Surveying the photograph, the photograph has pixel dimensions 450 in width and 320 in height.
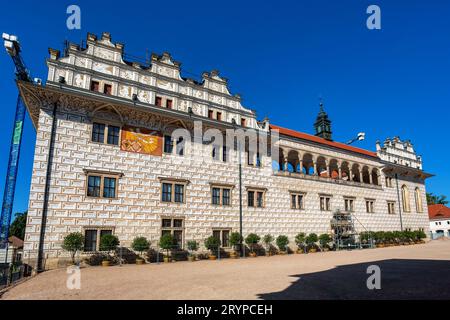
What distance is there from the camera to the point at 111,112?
2045 centimetres

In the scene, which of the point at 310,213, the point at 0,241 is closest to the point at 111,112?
the point at 0,241

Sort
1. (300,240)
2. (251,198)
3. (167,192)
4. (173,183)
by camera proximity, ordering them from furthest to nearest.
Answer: (300,240)
(251,198)
(173,183)
(167,192)

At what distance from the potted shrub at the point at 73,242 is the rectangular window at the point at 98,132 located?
6.12 m

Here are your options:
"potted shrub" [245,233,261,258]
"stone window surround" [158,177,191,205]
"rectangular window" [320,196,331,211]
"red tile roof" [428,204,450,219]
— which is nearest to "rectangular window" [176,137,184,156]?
"stone window surround" [158,177,191,205]

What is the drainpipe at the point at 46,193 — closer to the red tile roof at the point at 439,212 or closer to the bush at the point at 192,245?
the bush at the point at 192,245

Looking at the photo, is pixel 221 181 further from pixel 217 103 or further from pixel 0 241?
pixel 0 241

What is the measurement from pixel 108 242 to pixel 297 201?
58.3ft

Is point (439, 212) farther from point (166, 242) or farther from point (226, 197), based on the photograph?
point (166, 242)

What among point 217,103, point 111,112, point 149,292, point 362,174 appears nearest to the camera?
point 149,292

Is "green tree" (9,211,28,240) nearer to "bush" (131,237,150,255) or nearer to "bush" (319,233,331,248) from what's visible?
"bush" (131,237,150,255)

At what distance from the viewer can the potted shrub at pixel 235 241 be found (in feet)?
74.8

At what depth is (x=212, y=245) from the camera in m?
21.7

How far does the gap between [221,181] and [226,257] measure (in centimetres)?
583

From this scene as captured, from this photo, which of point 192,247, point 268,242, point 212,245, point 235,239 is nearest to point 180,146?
point 192,247
